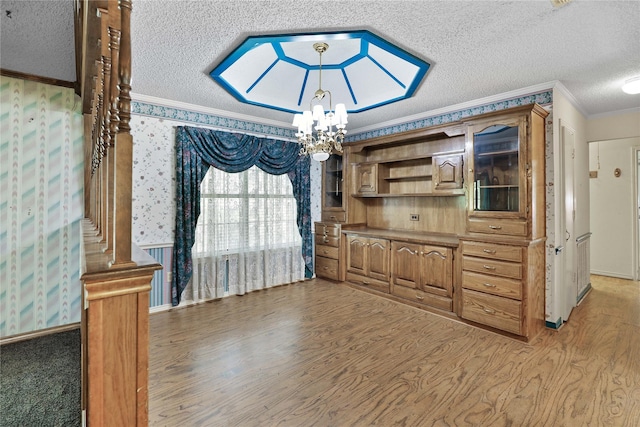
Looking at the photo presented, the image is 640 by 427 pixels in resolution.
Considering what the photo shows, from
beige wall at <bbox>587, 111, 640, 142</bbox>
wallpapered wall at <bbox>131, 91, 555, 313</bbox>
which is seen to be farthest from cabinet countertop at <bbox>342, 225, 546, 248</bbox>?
→ beige wall at <bbox>587, 111, 640, 142</bbox>

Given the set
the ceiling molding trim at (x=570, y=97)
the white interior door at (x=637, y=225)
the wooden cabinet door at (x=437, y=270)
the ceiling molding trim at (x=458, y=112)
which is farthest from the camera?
the white interior door at (x=637, y=225)

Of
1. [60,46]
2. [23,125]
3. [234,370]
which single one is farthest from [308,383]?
[23,125]

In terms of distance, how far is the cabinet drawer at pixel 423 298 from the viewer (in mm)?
3582

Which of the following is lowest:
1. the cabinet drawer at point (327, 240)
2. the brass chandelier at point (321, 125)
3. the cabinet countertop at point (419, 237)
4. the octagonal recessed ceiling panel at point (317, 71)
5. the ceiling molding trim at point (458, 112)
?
the cabinet drawer at point (327, 240)

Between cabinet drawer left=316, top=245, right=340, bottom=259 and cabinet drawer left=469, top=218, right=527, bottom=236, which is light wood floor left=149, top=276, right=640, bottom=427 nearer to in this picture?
cabinet drawer left=469, top=218, right=527, bottom=236

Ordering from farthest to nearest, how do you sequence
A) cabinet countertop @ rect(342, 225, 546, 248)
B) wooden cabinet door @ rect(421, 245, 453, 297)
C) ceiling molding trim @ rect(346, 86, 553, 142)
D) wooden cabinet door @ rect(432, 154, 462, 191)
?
wooden cabinet door @ rect(432, 154, 462, 191)
wooden cabinet door @ rect(421, 245, 453, 297)
ceiling molding trim @ rect(346, 86, 553, 142)
cabinet countertop @ rect(342, 225, 546, 248)

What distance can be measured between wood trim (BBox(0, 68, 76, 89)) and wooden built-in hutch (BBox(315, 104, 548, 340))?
11.4ft

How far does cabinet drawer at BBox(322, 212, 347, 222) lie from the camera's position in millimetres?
5011

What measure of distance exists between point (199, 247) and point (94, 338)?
329 cm

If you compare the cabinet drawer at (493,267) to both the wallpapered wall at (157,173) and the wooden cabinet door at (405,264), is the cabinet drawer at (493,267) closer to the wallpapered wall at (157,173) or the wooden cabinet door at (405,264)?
the wooden cabinet door at (405,264)

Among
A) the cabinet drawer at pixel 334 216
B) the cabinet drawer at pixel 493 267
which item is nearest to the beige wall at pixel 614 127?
the cabinet drawer at pixel 493 267

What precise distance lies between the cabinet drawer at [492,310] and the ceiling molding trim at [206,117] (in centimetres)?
338

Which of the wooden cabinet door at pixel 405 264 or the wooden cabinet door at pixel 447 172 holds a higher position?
the wooden cabinet door at pixel 447 172

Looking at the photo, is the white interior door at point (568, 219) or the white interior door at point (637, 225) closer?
the white interior door at point (568, 219)
